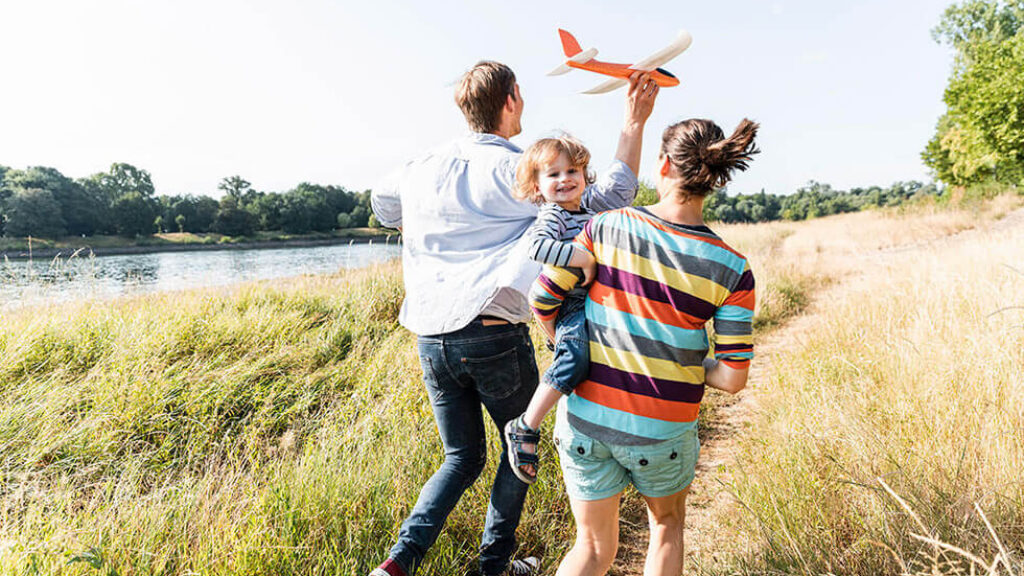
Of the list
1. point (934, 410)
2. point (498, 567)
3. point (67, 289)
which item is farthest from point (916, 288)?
point (67, 289)

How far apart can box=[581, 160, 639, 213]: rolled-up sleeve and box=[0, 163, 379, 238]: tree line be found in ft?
170

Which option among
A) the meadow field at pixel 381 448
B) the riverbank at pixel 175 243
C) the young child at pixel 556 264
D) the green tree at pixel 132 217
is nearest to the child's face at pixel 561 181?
the young child at pixel 556 264

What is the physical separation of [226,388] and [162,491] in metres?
1.63

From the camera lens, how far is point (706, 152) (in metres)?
1.33

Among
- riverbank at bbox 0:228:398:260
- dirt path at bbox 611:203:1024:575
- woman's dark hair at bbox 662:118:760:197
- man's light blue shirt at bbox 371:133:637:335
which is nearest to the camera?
woman's dark hair at bbox 662:118:760:197

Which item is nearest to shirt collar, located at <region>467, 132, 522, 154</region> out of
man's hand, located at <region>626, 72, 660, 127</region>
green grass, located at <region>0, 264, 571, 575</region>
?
man's hand, located at <region>626, 72, 660, 127</region>

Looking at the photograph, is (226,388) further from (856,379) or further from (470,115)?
(856,379)

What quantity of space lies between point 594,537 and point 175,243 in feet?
219

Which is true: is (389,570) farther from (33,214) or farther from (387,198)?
(33,214)

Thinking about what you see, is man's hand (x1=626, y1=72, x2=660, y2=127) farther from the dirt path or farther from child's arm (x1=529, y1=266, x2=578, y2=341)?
the dirt path

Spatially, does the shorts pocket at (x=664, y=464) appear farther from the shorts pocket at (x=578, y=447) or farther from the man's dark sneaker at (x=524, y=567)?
the man's dark sneaker at (x=524, y=567)

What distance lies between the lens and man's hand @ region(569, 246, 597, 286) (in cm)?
144

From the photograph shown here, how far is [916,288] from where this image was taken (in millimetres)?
5000

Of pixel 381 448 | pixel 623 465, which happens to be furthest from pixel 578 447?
pixel 381 448
